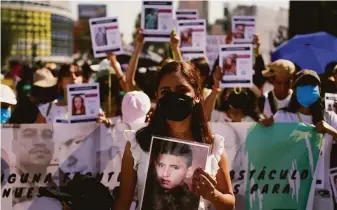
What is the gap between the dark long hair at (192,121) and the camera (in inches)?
156

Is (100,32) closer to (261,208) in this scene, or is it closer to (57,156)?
(57,156)

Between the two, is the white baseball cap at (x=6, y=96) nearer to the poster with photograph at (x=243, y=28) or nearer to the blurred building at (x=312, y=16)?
the poster with photograph at (x=243, y=28)

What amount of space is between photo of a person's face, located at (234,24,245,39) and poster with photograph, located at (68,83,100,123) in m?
→ 3.58

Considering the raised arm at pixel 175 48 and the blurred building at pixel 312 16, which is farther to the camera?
the blurred building at pixel 312 16

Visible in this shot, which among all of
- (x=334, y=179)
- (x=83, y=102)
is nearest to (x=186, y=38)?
(x=83, y=102)

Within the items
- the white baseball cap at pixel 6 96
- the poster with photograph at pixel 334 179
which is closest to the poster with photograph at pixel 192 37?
the white baseball cap at pixel 6 96

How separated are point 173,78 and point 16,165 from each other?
8.34 feet

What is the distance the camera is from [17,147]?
6.17m

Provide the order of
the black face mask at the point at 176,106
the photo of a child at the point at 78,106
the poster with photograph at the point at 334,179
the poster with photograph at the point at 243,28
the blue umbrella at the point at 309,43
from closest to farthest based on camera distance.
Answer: the black face mask at the point at 176,106, the poster with photograph at the point at 334,179, the photo of a child at the point at 78,106, the poster with photograph at the point at 243,28, the blue umbrella at the point at 309,43

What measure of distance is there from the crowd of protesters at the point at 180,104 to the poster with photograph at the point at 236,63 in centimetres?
7

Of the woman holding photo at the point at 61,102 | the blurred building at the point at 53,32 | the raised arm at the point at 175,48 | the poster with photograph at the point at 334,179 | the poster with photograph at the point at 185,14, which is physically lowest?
the blurred building at the point at 53,32

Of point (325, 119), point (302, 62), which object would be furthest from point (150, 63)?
point (325, 119)

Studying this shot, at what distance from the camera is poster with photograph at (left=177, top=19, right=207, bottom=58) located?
8602mm

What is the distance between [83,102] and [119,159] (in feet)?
2.40
